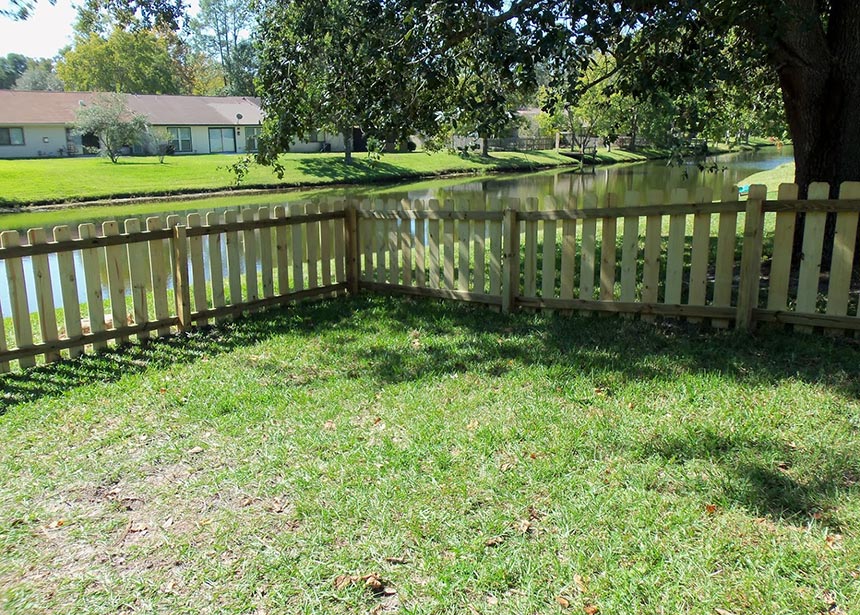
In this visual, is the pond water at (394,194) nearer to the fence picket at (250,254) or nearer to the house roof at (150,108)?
the fence picket at (250,254)

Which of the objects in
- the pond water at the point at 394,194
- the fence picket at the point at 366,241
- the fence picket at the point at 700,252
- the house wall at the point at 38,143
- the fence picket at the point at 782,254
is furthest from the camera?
the house wall at the point at 38,143

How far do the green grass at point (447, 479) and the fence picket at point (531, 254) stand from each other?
109cm

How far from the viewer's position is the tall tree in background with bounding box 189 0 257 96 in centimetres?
7406

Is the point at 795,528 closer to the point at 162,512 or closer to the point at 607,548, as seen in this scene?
the point at 607,548

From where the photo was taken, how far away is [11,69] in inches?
4117

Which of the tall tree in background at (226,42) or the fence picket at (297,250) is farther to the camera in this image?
the tall tree in background at (226,42)

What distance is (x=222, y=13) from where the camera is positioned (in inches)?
3361

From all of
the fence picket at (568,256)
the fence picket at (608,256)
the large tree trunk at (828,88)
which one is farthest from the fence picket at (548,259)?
the large tree trunk at (828,88)

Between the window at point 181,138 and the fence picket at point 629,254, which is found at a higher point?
the window at point 181,138

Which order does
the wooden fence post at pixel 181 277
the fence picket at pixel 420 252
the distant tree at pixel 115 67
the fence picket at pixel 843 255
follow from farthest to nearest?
the distant tree at pixel 115 67 → the fence picket at pixel 420 252 → the wooden fence post at pixel 181 277 → the fence picket at pixel 843 255

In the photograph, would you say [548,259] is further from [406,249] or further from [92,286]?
[92,286]

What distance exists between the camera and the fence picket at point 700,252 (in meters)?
6.12

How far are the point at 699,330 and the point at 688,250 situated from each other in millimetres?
4625

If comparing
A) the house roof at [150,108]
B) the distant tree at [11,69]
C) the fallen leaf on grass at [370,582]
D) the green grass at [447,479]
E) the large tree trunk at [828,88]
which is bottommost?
the fallen leaf on grass at [370,582]
